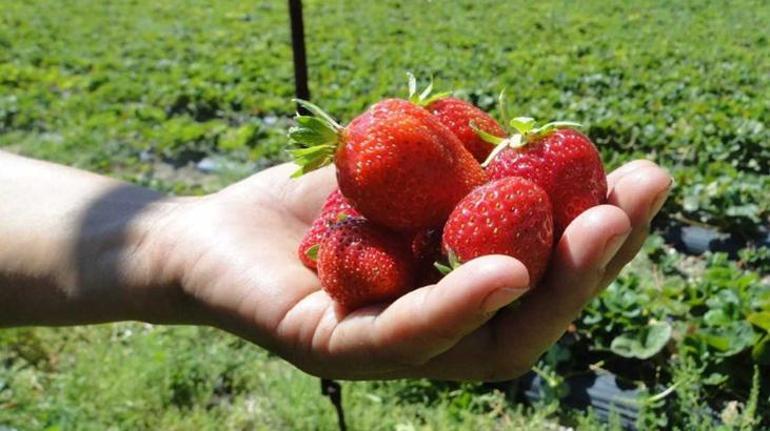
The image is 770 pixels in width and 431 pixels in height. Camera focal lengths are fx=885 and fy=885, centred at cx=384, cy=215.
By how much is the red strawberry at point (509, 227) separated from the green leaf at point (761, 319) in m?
1.55

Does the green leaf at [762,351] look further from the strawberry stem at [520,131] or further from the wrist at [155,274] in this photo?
the wrist at [155,274]

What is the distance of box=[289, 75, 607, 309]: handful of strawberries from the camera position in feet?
4.63

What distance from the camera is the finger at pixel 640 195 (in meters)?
1.43

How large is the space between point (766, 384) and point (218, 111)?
4696 millimetres

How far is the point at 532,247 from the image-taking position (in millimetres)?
1369

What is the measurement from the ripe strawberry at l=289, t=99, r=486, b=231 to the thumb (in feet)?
0.73

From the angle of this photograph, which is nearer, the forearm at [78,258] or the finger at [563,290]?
the finger at [563,290]

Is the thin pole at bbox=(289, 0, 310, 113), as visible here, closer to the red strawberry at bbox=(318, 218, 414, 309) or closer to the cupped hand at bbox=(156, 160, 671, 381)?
the cupped hand at bbox=(156, 160, 671, 381)

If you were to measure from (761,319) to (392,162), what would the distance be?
168 cm

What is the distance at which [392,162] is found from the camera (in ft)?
4.86

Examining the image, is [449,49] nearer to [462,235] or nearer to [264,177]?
[264,177]

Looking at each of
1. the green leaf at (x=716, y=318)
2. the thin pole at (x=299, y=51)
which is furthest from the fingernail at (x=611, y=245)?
the green leaf at (x=716, y=318)

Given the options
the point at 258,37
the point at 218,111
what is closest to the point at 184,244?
the point at 218,111

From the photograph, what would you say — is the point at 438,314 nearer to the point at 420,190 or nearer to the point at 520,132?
the point at 420,190
